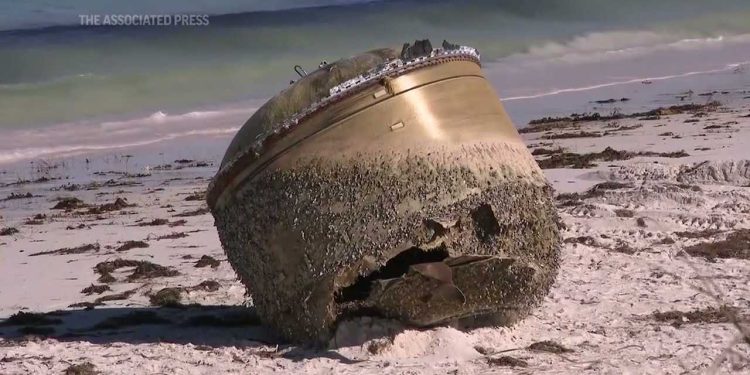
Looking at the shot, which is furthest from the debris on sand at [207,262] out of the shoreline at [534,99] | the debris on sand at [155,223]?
the shoreline at [534,99]

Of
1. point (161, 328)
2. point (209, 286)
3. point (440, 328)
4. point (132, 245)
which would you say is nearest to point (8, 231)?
point (132, 245)

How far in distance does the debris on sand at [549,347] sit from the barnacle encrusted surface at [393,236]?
21 cm

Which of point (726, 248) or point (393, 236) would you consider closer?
point (393, 236)

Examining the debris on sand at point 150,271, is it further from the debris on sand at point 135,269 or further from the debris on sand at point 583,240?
the debris on sand at point 583,240

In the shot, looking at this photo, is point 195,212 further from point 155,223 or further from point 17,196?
point 17,196

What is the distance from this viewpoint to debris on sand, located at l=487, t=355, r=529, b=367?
486 cm

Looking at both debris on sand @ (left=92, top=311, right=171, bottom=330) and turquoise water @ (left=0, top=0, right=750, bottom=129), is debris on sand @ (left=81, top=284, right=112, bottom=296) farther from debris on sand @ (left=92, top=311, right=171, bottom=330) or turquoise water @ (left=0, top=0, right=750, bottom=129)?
turquoise water @ (left=0, top=0, right=750, bottom=129)

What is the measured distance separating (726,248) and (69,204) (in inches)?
260

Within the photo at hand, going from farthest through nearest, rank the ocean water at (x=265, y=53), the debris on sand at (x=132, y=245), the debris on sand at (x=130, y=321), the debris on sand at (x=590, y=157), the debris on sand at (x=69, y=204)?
1. the ocean water at (x=265, y=53)
2. the debris on sand at (x=69, y=204)
3. the debris on sand at (x=590, y=157)
4. the debris on sand at (x=132, y=245)
5. the debris on sand at (x=130, y=321)

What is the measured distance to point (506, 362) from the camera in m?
4.89

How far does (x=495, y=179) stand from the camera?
496cm

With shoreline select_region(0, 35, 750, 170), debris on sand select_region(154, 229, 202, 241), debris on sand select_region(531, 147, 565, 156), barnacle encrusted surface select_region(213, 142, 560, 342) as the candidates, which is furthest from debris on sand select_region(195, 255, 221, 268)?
shoreline select_region(0, 35, 750, 170)

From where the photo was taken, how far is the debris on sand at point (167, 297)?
6395mm

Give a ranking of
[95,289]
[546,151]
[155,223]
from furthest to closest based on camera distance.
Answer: [546,151], [155,223], [95,289]
